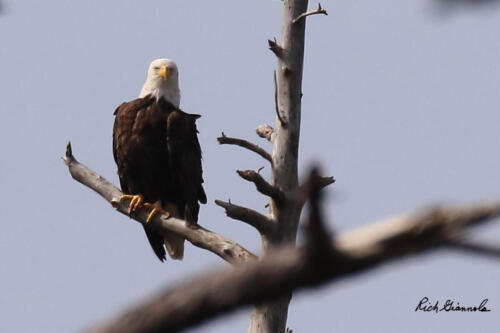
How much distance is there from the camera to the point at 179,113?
22.3 ft

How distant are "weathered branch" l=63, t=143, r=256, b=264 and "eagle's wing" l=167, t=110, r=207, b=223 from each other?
412 millimetres

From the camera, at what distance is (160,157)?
6.67 meters

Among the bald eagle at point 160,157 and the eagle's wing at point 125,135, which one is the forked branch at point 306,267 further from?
the eagle's wing at point 125,135

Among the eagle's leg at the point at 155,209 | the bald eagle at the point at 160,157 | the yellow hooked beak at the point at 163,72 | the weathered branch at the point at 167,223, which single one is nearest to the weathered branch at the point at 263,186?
the weathered branch at the point at 167,223

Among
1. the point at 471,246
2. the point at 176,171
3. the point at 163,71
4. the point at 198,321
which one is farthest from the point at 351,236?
the point at 163,71

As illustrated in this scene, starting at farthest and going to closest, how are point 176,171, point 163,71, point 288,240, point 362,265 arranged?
point 163,71 → point 176,171 → point 288,240 → point 362,265

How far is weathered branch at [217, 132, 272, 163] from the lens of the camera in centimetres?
543

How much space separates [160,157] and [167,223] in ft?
3.30

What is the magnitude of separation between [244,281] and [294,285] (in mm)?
90

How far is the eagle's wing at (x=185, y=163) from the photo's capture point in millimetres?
6578

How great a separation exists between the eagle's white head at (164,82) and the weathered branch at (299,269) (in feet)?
18.0

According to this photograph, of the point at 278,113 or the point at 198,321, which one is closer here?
the point at 198,321

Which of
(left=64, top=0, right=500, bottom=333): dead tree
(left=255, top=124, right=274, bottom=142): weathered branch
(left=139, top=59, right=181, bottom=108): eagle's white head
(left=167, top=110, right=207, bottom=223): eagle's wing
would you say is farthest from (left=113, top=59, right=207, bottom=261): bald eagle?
(left=64, top=0, right=500, bottom=333): dead tree

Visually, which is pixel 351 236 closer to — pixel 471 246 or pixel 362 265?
pixel 362 265
